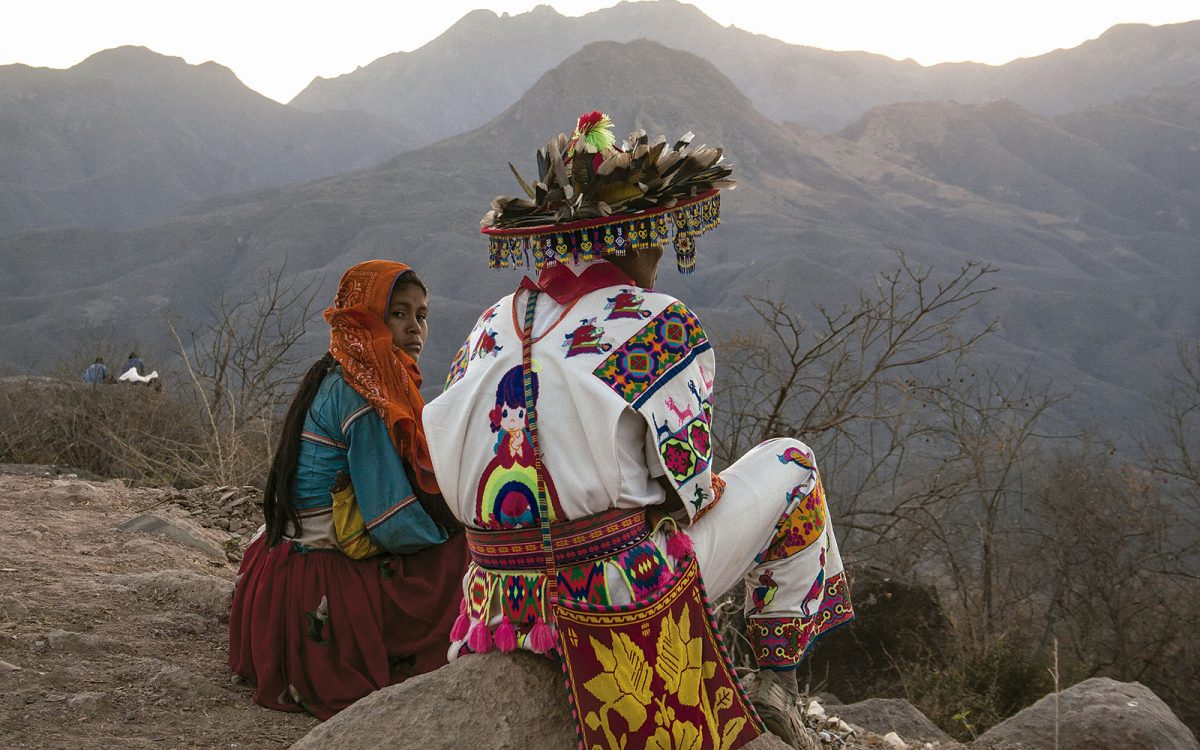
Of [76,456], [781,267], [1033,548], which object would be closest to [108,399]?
[76,456]

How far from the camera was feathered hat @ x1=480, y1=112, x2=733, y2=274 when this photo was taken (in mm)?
2250

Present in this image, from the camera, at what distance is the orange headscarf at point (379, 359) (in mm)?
3158

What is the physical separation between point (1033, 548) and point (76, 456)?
10.7m

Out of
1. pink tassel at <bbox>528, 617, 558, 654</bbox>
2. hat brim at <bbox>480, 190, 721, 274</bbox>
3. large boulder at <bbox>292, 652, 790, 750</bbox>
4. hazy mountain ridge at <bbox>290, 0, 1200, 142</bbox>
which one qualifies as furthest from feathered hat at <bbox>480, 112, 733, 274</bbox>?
hazy mountain ridge at <bbox>290, 0, 1200, 142</bbox>

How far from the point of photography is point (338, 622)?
10.2 feet

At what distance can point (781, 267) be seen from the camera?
157ft

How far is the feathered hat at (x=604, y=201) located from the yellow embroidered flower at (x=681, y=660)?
31.2 inches

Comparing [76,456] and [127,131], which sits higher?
[127,131]

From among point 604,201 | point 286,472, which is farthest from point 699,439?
point 286,472

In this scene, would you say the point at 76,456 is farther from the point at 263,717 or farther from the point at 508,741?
the point at 508,741

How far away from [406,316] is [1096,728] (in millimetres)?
3132

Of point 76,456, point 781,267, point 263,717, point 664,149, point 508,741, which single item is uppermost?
point 664,149

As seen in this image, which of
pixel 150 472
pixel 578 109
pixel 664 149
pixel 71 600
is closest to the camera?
pixel 664 149

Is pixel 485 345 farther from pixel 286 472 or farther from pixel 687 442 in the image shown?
pixel 286 472
